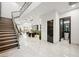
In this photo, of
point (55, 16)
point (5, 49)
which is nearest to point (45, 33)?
point (55, 16)

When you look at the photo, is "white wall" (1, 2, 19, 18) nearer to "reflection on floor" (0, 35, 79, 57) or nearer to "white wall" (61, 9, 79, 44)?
"reflection on floor" (0, 35, 79, 57)

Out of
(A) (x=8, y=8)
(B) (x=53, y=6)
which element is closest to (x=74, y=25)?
(B) (x=53, y=6)

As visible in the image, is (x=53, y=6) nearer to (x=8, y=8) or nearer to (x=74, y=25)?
(x=74, y=25)

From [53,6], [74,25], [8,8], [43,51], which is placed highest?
[8,8]

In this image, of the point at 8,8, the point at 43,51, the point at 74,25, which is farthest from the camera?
the point at 8,8

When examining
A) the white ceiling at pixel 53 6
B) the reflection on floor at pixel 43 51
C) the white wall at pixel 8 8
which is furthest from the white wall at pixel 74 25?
the white wall at pixel 8 8

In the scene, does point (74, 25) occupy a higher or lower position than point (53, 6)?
lower

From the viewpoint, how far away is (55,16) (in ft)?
18.5

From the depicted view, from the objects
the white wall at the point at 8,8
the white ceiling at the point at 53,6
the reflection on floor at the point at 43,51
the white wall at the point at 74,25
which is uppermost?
the white wall at the point at 8,8

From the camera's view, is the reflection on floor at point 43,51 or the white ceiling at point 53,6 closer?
the reflection on floor at point 43,51

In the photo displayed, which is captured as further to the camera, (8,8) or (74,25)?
(8,8)

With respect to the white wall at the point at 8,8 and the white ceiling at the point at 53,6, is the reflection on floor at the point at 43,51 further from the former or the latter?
the white wall at the point at 8,8

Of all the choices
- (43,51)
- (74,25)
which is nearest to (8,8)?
(43,51)

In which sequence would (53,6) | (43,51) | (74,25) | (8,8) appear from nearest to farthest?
(43,51) < (53,6) < (74,25) < (8,8)
